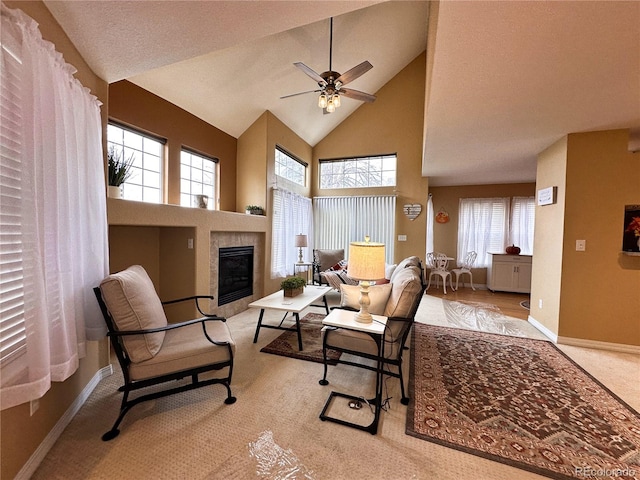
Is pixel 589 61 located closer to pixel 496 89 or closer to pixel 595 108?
pixel 496 89

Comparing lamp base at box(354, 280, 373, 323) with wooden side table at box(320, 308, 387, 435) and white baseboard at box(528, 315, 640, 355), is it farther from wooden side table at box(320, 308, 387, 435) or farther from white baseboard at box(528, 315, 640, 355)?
white baseboard at box(528, 315, 640, 355)

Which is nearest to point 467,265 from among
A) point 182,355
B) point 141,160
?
point 182,355

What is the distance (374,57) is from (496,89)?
10.3ft

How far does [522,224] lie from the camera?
6.09 metres

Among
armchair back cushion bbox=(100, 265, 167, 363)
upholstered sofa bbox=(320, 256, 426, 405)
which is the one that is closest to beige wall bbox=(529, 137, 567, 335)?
upholstered sofa bbox=(320, 256, 426, 405)

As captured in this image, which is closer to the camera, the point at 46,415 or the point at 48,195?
the point at 48,195

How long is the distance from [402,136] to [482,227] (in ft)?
9.67

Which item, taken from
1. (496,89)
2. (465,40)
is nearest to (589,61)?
(496,89)

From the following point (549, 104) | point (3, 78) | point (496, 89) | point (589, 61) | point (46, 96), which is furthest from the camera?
point (549, 104)

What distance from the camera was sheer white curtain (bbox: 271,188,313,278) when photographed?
193 inches

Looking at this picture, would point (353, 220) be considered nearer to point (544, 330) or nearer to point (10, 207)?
point (544, 330)

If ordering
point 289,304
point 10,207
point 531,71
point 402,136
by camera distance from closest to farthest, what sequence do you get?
point 10,207
point 531,71
point 289,304
point 402,136

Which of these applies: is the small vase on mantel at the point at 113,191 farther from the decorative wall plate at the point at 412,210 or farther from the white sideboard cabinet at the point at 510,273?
the white sideboard cabinet at the point at 510,273

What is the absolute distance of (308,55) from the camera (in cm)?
399
